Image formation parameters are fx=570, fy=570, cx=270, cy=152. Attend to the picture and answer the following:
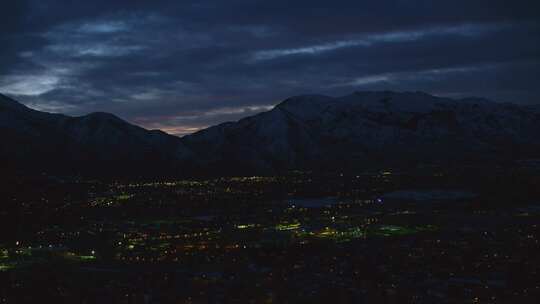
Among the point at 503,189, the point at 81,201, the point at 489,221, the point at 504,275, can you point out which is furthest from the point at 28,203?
the point at 503,189

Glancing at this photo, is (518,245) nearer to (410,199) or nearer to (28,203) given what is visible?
(410,199)

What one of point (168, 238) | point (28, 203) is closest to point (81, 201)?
point (28, 203)

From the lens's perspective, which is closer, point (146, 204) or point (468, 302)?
point (468, 302)

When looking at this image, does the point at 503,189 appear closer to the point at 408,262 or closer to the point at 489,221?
the point at 489,221

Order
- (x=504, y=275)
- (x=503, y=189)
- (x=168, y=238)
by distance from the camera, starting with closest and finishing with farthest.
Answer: (x=504, y=275) → (x=168, y=238) → (x=503, y=189)

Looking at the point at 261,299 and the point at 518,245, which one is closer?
the point at 261,299

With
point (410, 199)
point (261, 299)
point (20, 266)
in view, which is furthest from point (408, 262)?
point (410, 199)

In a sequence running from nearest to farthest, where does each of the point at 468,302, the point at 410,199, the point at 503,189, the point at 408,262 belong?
1. the point at 468,302
2. the point at 408,262
3. the point at 410,199
4. the point at 503,189

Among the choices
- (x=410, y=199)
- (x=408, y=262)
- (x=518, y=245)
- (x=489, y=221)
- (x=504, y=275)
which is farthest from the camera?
(x=410, y=199)

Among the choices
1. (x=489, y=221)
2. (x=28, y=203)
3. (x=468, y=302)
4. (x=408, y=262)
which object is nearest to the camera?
(x=468, y=302)
